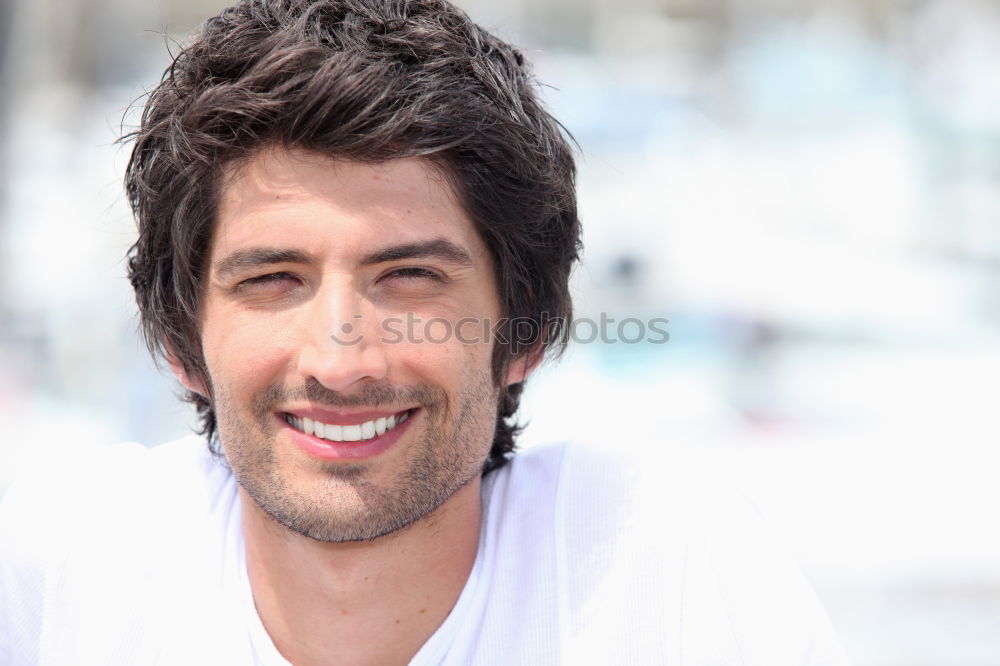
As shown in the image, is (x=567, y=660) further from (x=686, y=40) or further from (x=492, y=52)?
(x=686, y=40)

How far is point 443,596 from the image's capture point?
1.85 m

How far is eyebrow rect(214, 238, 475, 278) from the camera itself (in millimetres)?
1652

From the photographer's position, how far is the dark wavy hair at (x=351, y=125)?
1.72 meters

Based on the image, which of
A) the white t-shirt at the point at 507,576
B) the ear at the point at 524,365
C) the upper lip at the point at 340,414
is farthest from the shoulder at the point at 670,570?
the upper lip at the point at 340,414

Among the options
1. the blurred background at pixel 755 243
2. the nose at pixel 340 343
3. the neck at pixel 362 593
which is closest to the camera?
the nose at pixel 340 343

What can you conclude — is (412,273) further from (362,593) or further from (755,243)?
(755,243)

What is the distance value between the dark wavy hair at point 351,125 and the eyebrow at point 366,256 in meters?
0.11

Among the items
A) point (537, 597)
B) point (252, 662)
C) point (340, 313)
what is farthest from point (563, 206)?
point (252, 662)

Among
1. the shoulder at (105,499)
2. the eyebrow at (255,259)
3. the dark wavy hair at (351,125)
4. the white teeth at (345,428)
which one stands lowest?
the shoulder at (105,499)

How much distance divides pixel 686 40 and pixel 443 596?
3549 millimetres

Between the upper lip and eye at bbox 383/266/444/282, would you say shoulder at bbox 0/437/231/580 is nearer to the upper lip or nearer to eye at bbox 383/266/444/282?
the upper lip

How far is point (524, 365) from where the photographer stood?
6.81 ft

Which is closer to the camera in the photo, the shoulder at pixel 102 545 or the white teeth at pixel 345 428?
the white teeth at pixel 345 428

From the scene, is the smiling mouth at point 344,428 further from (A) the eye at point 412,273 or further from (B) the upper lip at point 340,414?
(A) the eye at point 412,273
